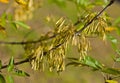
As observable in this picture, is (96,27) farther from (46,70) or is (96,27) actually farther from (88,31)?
(46,70)

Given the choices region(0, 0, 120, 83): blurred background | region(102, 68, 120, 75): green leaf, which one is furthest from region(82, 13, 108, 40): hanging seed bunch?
region(0, 0, 120, 83): blurred background

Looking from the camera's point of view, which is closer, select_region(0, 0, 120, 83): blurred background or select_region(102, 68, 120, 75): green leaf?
select_region(102, 68, 120, 75): green leaf

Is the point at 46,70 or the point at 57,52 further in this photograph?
the point at 46,70

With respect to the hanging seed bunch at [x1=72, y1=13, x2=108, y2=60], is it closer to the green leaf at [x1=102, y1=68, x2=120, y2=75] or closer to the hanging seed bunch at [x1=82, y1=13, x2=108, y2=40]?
the hanging seed bunch at [x1=82, y1=13, x2=108, y2=40]

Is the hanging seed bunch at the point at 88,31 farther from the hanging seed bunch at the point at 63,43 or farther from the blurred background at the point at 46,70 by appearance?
the blurred background at the point at 46,70

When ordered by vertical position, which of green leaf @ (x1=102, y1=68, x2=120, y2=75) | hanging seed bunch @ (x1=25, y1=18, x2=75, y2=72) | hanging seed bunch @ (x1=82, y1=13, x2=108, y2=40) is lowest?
green leaf @ (x1=102, y1=68, x2=120, y2=75)

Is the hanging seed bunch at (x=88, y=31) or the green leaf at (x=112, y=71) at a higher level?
Answer: the hanging seed bunch at (x=88, y=31)

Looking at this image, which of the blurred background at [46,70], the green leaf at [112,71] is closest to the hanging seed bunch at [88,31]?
the green leaf at [112,71]

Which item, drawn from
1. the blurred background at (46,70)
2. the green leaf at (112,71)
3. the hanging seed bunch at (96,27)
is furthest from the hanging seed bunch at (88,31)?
the blurred background at (46,70)

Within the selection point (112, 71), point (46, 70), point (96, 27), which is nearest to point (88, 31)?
point (96, 27)

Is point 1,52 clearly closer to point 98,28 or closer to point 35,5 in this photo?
point 35,5

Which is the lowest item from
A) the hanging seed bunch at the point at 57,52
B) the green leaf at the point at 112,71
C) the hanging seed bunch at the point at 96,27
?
the green leaf at the point at 112,71

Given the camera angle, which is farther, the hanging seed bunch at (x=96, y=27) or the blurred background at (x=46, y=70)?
the blurred background at (x=46, y=70)

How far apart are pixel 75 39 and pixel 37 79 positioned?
2673mm
